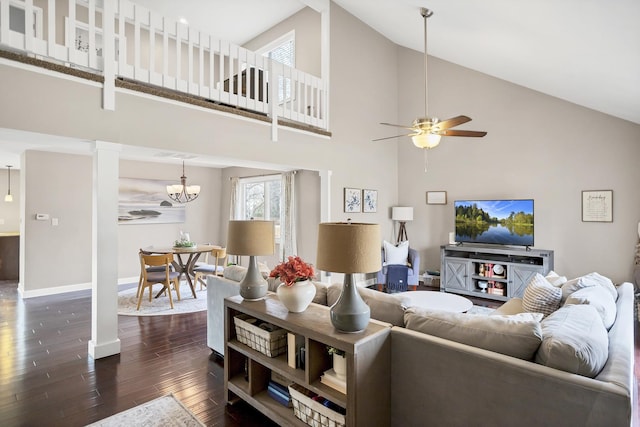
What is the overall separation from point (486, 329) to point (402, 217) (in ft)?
16.0

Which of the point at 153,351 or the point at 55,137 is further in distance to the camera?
the point at 153,351

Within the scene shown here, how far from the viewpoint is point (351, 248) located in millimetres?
1806

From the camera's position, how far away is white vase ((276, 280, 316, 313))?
219 cm

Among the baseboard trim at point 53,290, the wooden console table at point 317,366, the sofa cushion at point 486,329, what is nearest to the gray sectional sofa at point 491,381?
the sofa cushion at point 486,329

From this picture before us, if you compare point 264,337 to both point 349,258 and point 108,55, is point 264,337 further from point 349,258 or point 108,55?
point 108,55

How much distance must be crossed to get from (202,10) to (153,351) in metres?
5.77

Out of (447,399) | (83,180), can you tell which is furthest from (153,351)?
(83,180)

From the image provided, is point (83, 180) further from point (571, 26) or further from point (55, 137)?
point (571, 26)

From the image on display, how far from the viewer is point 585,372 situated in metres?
1.44

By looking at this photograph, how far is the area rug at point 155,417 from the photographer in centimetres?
229

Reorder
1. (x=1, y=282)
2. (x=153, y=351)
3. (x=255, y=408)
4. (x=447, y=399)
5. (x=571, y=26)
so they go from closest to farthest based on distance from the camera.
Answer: (x=447, y=399) → (x=255, y=408) → (x=571, y=26) → (x=153, y=351) → (x=1, y=282)

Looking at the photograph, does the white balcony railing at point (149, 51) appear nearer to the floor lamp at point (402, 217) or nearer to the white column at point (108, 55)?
the white column at point (108, 55)

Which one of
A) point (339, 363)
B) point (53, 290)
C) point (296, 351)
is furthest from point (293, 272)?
point (53, 290)

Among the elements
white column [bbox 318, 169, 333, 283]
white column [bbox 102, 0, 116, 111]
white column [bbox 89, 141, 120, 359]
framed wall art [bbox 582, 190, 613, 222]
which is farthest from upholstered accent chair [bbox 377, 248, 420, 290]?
white column [bbox 102, 0, 116, 111]
